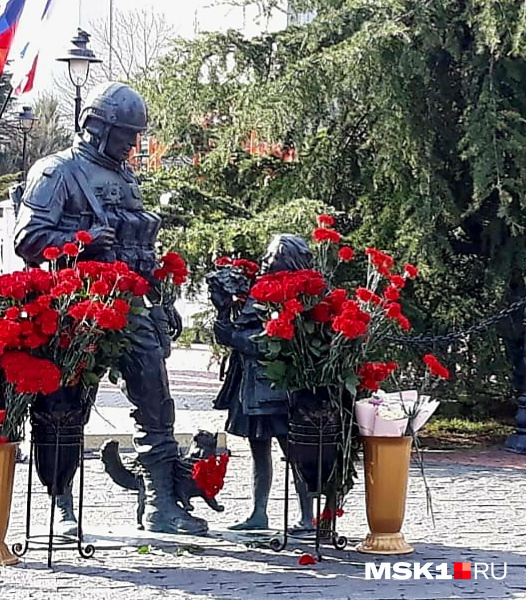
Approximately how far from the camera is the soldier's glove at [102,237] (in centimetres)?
675

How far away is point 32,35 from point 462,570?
45.5ft

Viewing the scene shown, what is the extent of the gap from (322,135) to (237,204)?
1088 millimetres

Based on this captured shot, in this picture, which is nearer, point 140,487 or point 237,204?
point 140,487

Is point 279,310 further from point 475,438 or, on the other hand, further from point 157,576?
point 475,438

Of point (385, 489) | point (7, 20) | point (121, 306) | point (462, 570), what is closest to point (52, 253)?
point (121, 306)

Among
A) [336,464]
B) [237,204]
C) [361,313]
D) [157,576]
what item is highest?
[237,204]

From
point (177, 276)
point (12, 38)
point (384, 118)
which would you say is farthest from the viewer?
point (12, 38)

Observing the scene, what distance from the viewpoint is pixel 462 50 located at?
11.6 metres

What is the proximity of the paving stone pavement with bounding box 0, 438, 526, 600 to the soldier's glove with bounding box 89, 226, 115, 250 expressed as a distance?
1.68 meters

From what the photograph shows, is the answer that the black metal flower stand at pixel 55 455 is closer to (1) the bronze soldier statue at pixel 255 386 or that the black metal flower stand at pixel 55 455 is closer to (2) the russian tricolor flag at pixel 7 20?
(1) the bronze soldier statue at pixel 255 386

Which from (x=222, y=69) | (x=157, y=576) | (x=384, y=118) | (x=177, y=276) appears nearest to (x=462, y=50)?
(x=384, y=118)

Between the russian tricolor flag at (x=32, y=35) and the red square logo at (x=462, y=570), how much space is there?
529 inches

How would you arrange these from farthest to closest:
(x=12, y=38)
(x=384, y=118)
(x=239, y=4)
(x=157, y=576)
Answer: (x=12, y=38) → (x=239, y=4) → (x=384, y=118) → (x=157, y=576)

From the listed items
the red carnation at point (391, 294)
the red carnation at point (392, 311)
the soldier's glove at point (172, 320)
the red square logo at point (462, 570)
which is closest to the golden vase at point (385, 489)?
the red square logo at point (462, 570)
